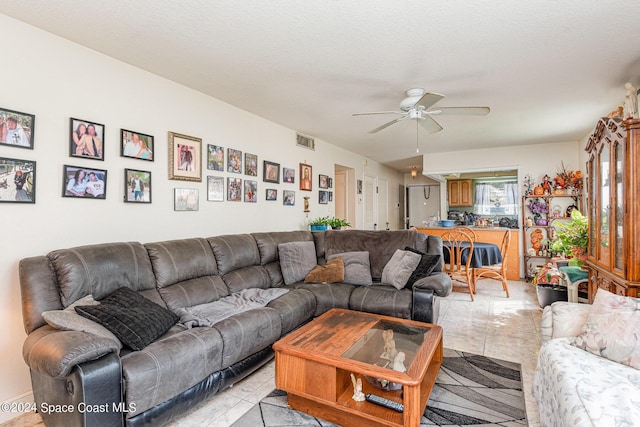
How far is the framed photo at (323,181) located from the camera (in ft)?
18.1

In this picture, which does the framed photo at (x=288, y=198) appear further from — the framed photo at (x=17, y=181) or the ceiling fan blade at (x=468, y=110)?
the framed photo at (x=17, y=181)

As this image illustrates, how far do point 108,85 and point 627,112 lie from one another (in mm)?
4385

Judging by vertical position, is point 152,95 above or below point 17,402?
above

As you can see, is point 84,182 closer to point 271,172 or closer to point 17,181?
point 17,181

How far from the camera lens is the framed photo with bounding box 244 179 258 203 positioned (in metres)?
4.01

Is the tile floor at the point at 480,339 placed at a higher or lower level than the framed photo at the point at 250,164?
lower

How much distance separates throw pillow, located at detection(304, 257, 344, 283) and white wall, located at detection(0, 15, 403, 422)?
3.60 ft

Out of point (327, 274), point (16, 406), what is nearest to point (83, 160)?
point (16, 406)

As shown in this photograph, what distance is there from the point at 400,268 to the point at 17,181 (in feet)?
10.5

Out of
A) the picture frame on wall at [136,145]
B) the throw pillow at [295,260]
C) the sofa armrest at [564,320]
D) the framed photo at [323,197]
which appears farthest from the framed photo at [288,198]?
the sofa armrest at [564,320]

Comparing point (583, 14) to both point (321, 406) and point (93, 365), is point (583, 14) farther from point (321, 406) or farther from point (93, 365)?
point (93, 365)

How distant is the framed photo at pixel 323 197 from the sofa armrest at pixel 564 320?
12.5ft

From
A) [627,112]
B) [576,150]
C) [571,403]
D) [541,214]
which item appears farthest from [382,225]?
[571,403]

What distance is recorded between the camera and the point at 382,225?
789cm
